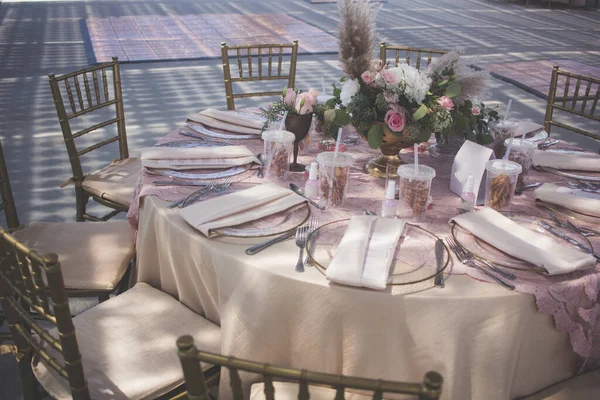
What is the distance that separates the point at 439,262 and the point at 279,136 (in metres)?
0.67

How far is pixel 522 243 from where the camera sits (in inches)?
55.3

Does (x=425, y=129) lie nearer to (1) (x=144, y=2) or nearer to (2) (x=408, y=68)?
(2) (x=408, y=68)

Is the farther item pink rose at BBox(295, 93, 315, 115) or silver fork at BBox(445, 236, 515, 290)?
pink rose at BBox(295, 93, 315, 115)

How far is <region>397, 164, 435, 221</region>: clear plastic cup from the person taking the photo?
60.7 inches

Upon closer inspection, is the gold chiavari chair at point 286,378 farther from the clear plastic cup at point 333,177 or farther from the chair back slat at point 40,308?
the clear plastic cup at point 333,177

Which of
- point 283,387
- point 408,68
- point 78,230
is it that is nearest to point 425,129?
point 408,68

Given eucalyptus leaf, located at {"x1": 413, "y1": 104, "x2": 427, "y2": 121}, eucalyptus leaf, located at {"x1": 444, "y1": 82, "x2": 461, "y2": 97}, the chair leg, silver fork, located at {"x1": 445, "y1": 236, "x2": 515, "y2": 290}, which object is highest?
eucalyptus leaf, located at {"x1": 444, "y1": 82, "x2": 461, "y2": 97}

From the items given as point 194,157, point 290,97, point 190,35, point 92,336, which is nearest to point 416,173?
point 290,97

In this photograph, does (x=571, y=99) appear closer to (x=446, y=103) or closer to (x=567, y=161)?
(x=567, y=161)

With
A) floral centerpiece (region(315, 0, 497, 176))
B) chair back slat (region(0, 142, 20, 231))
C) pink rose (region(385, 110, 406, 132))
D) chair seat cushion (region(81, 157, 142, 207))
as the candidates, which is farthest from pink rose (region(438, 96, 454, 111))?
chair back slat (region(0, 142, 20, 231))

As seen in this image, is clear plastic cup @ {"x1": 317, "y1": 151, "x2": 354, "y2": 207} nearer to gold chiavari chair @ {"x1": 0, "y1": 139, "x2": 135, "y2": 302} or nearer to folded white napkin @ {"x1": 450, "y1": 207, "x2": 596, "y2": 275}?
folded white napkin @ {"x1": 450, "y1": 207, "x2": 596, "y2": 275}

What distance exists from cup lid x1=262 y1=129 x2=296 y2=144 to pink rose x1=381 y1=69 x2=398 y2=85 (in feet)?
1.08

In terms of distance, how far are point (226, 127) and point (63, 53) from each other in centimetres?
516

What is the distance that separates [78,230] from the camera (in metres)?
2.06
